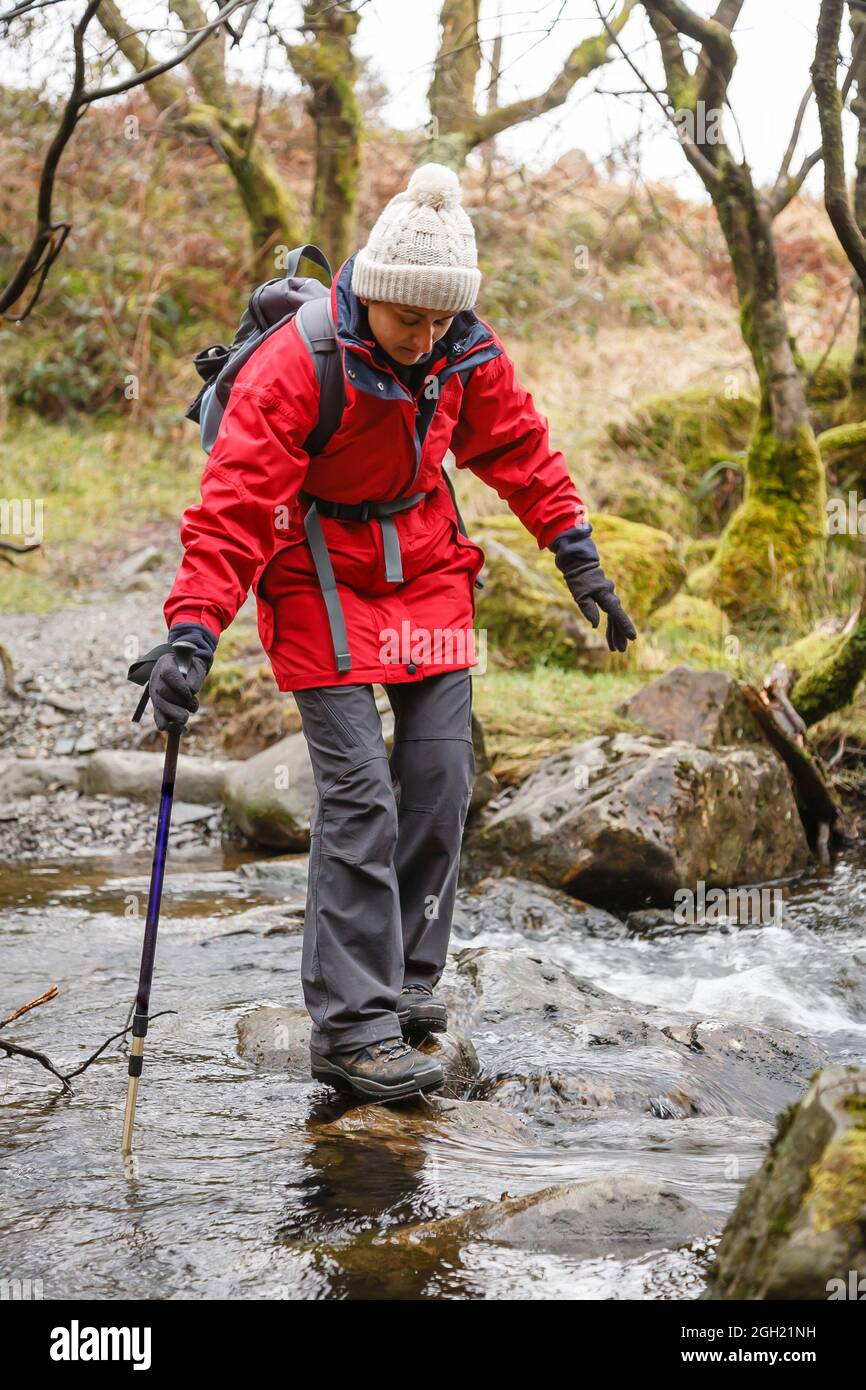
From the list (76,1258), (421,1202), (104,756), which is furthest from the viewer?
(104,756)

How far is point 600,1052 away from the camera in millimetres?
3770

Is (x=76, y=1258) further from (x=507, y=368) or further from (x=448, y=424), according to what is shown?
(x=507, y=368)

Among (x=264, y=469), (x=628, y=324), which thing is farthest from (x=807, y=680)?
(x=628, y=324)

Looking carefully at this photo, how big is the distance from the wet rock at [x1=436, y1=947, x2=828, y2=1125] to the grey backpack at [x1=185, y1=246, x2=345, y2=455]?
184cm

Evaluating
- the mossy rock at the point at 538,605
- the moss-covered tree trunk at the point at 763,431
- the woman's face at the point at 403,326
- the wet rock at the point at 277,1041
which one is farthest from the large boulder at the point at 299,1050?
the moss-covered tree trunk at the point at 763,431

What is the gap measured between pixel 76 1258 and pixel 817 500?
24.3ft

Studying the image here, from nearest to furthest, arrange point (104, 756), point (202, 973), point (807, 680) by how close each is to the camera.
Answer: point (202, 973), point (807, 680), point (104, 756)

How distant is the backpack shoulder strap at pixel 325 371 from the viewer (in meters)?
3.19

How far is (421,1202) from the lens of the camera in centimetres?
274

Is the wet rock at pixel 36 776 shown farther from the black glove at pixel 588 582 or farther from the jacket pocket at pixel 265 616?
the black glove at pixel 588 582

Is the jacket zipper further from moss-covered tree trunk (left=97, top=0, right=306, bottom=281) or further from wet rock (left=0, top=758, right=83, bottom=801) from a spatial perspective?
moss-covered tree trunk (left=97, top=0, right=306, bottom=281)

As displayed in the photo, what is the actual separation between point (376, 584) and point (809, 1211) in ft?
6.65

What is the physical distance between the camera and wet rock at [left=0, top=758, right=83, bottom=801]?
7.45m
